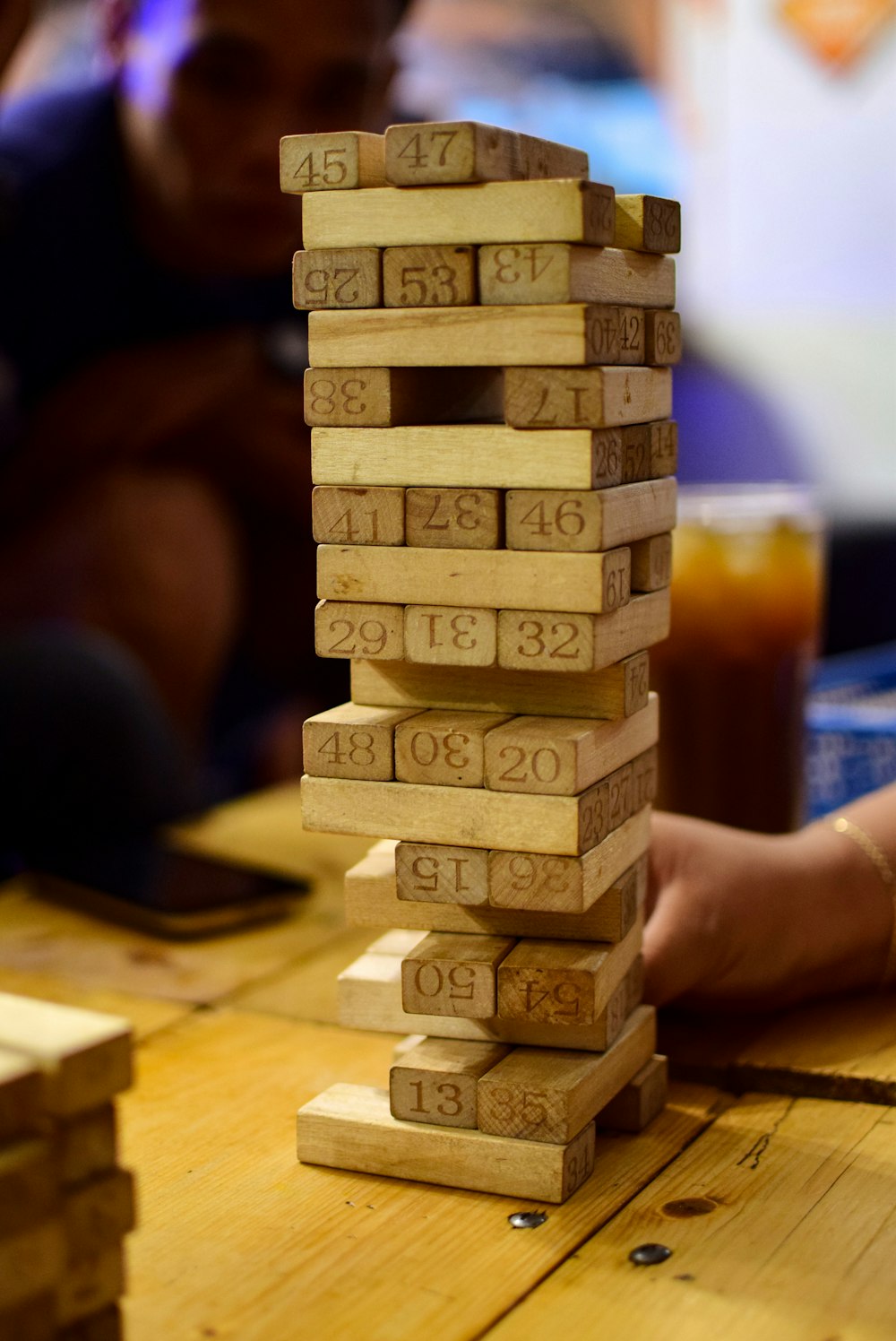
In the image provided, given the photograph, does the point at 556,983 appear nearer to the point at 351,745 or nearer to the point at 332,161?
the point at 351,745

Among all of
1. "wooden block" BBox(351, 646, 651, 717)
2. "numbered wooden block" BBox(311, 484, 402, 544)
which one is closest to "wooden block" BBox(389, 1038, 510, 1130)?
"wooden block" BBox(351, 646, 651, 717)

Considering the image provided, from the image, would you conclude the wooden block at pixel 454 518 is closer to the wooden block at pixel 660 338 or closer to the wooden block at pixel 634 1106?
the wooden block at pixel 660 338

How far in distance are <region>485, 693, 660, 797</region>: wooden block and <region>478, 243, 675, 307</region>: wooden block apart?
9.6 inches

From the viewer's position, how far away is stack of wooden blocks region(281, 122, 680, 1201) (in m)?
0.79

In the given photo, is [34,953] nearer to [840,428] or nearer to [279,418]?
[279,418]

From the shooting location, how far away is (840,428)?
4.07 meters

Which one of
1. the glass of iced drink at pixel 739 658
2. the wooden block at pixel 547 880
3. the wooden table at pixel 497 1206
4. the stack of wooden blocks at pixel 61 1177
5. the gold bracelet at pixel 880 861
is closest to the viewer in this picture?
the stack of wooden blocks at pixel 61 1177

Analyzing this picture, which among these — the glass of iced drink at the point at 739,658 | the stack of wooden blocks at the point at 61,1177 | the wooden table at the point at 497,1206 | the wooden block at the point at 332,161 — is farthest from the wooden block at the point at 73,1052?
the glass of iced drink at the point at 739,658

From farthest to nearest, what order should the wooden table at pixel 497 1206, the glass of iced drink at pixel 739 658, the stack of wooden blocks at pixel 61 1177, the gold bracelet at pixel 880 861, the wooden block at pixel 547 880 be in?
the glass of iced drink at pixel 739 658 → the gold bracelet at pixel 880 861 → the wooden block at pixel 547 880 → the wooden table at pixel 497 1206 → the stack of wooden blocks at pixel 61 1177

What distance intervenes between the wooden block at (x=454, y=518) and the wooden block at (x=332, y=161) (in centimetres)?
19

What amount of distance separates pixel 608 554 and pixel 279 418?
191 centimetres

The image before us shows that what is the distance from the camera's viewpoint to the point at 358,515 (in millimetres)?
843

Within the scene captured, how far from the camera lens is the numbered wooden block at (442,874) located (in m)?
0.83

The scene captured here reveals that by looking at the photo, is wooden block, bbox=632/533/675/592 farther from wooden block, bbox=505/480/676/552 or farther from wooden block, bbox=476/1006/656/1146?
wooden block, bbox=476/1006/656/1146
